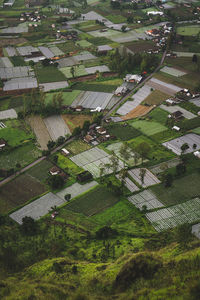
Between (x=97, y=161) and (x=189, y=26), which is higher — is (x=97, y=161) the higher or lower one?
the lower one

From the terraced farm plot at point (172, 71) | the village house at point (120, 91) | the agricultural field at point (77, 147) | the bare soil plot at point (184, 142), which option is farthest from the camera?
the terraced farm plot at point (172, 71)

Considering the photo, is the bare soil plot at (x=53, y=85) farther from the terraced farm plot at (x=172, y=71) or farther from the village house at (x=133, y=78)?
the terraced farm plot at (x=172, y=71)

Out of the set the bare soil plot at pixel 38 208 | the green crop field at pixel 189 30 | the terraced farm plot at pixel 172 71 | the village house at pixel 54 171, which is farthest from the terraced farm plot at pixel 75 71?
the bare soil plot at pixel 38 208

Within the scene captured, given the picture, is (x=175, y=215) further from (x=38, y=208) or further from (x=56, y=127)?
(x=56, y=127)

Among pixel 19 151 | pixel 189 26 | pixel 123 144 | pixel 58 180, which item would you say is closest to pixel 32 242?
pixel 58 180

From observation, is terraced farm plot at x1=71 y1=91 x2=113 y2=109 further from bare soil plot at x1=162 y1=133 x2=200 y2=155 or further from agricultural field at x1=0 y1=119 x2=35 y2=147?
bare soil plot at x1=162 y1=133 x2=200 y2=155

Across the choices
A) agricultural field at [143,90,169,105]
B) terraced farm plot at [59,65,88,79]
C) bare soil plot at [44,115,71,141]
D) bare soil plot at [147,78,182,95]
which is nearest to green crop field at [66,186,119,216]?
bare soil plot at [44,115,71,141]

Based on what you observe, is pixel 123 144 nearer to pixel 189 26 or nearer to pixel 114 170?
pixel 114 170
